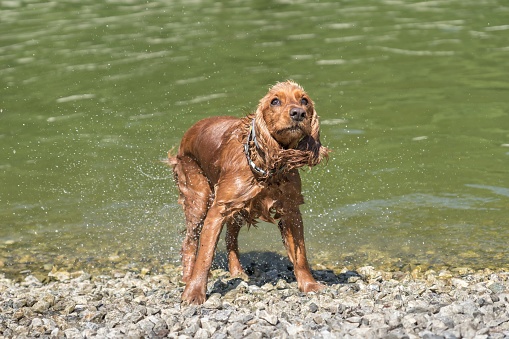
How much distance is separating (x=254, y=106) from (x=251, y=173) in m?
7.93

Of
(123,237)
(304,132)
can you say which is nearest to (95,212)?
(123,237)

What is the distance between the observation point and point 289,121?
7.09 metres

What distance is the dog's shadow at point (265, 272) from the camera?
8.35 meters

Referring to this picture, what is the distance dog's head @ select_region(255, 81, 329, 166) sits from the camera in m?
7.11

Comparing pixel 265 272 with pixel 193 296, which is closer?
pixel 193 296

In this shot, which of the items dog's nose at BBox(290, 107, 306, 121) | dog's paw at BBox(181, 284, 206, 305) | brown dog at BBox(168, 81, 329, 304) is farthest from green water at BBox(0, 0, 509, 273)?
dog's paw at BBox(181, 284, 206, 305)

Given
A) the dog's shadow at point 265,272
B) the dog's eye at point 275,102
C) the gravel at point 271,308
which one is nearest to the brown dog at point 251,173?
the dog's eye at point 275,102

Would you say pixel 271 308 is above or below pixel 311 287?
above

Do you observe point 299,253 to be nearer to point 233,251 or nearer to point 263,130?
point 233,251

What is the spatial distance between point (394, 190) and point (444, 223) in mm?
1250

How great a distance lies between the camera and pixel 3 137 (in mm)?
14883

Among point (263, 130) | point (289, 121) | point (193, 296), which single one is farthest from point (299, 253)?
point (289, 121)

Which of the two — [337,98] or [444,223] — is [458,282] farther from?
[337,98]

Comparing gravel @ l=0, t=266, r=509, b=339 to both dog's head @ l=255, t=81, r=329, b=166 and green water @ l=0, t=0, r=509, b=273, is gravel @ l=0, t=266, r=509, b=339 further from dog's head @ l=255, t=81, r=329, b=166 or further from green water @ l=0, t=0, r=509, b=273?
dog's head @ l=255, t=81, r=329, b=166
